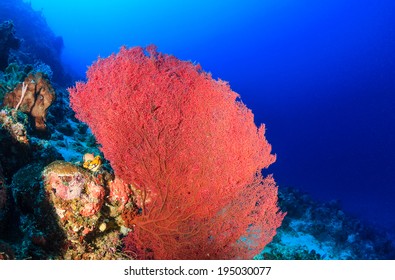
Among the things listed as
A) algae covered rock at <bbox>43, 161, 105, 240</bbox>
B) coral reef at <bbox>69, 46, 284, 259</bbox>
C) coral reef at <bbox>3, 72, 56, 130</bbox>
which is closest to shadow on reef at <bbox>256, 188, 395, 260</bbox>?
coral reef at <bbox>69, 46, 284, 259</bbox>

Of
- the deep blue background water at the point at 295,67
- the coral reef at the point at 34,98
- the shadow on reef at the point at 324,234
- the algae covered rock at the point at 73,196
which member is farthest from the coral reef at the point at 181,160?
the deep blue background water at the point at 295,67

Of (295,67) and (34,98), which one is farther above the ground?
(295,67)

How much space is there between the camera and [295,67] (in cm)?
12300

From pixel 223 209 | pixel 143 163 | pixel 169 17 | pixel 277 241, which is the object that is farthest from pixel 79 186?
pixel 169 17

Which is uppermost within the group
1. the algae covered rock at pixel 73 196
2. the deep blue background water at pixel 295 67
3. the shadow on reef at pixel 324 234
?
the deep blue background water at pixel 295 67

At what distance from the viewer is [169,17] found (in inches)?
6225

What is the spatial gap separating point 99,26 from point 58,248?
175940 millimetres

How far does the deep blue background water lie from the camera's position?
70.3m

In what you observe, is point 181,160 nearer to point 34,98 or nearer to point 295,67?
point 34,98

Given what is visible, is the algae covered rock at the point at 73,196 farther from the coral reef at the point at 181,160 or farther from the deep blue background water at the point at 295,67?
the deep blue background water at the point at 295,67

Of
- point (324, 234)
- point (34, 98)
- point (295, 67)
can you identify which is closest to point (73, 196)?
point (34, 98)

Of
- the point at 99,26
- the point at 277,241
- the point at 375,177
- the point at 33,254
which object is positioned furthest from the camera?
the point at 99,26

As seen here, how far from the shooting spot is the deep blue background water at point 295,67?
70.3m

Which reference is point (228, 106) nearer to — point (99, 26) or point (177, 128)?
point (177, 128)
